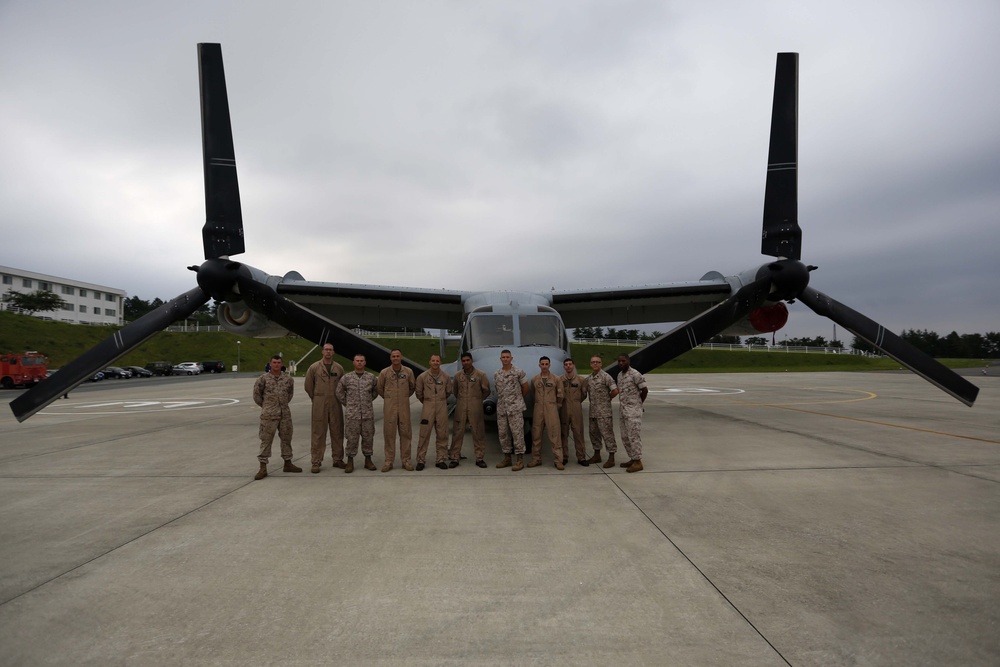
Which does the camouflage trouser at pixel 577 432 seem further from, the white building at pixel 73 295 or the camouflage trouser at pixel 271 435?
the white building at pixel 73 295

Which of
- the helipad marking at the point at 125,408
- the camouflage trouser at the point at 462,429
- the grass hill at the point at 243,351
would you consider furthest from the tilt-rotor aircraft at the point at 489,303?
the grass hill at the point at 243,351

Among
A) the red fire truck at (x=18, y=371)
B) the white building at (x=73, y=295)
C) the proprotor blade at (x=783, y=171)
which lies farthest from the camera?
the white building at (x=73, y=295)

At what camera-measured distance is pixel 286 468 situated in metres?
6.52

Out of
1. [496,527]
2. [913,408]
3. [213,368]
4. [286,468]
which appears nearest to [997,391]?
[913,408]

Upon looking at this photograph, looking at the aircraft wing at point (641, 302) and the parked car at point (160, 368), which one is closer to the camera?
the aircraft wing at point (641, 302)

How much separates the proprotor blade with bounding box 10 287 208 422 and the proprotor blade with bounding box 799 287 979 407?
39.7ft

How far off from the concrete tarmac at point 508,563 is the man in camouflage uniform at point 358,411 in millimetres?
455

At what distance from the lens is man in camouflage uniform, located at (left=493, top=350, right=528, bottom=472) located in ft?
22.0

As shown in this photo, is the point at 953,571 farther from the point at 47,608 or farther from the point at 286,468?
the point at 286,468

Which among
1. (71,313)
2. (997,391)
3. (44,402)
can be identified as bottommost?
(997,391)

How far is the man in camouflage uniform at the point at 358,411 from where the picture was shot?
6.72 m

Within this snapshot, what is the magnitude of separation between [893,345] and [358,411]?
32.3ft

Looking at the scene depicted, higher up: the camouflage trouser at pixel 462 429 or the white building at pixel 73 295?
the white building at pixel 73 295

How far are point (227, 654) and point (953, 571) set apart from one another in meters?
4.60
